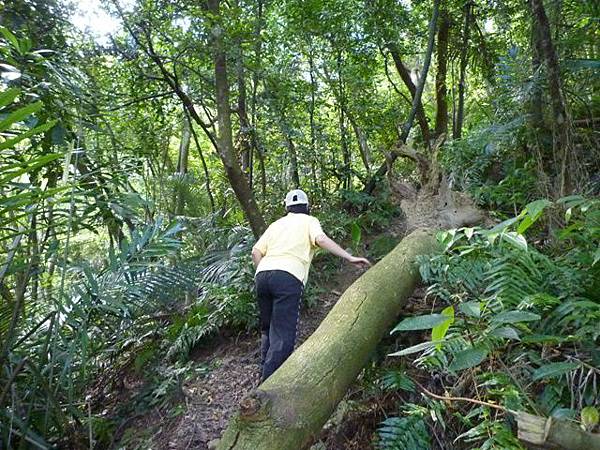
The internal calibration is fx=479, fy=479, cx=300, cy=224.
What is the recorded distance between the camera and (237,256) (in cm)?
616

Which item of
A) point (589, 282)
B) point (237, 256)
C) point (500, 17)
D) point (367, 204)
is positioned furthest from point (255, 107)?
point (589, 282)

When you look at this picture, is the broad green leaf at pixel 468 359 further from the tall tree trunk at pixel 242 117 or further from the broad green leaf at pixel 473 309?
the tall tree trunk at pixel 242 117

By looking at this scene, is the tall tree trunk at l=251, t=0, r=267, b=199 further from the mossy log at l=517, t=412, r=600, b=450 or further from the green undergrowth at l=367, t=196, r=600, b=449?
the mossy log at l=517, t=412, r=600, b=450

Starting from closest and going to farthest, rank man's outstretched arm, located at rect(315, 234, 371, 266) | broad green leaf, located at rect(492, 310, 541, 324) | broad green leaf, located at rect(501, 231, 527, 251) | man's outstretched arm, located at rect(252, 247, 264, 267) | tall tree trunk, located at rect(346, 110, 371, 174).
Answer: broad green leaf, located at rect(492, 310, 541, 324)
broad green leaf, located at rect(501, 231, 527, 251)
man's outstretched arm, located at rect(315, 234, 371, 266)
man's outstretched arm, located at rect(252, 247, 264, 267)
tall tree trunk, located at rect(346, 110, 371, 174)

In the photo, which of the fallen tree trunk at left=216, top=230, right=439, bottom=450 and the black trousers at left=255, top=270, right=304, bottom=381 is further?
the black trousers at left=255, top=270, right=304, bottom=381

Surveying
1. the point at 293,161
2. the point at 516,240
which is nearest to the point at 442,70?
the point at 293,161

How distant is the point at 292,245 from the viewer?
4238mm

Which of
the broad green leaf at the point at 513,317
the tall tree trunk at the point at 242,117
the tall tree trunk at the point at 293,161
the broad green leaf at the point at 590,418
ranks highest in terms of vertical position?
the tall tree trunk at the point at 242,117

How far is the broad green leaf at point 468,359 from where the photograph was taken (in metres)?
2.04

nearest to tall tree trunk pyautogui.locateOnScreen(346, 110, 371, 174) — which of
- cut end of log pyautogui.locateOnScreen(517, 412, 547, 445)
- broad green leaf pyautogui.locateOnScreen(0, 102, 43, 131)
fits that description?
cut end of log pyautogui.locateOnScreen(517, 412, 547, 445)

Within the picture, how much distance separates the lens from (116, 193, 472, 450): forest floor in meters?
3.32

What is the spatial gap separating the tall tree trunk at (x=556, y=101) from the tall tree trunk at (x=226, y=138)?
11.3 feet

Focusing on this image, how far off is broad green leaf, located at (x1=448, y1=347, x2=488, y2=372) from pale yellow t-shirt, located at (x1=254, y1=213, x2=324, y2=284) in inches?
86.6

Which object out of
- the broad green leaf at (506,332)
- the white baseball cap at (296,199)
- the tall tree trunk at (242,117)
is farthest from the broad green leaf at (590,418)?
the tall tree trunk at (242,117)
